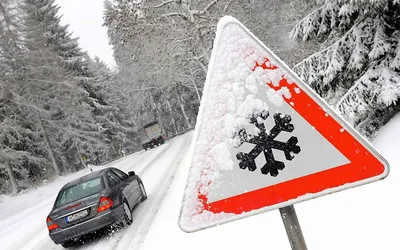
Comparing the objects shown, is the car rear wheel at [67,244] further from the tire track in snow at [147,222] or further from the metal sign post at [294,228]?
the metal sign post at [294,228]

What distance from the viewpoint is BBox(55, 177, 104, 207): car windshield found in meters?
8.96

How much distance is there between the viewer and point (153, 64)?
24797 mm

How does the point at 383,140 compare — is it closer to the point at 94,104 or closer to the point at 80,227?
the point at 80,227

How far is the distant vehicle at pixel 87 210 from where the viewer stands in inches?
329

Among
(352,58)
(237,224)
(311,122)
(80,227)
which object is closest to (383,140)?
(352,58)

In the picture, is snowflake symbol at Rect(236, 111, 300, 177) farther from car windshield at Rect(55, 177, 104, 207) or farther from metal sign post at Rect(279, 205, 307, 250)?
car windshield at Rect(55, 177, 104, 207)

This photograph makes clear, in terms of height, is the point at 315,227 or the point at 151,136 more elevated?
the point at 151,136

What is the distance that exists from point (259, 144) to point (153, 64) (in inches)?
930

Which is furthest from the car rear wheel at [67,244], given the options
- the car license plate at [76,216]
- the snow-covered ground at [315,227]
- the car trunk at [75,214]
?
the car license plate at [76,216]

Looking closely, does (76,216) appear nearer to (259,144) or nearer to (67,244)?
(67,244)

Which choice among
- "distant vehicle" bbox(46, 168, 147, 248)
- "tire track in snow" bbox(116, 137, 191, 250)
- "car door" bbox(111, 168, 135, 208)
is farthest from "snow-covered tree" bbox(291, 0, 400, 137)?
"car door" bbox(111, 168, 135, 208)

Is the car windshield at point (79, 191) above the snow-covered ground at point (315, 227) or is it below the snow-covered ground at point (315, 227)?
above

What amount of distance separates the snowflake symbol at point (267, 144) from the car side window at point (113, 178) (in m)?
8.11

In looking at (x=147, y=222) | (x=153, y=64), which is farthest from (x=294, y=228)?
(x=153, y=64)
